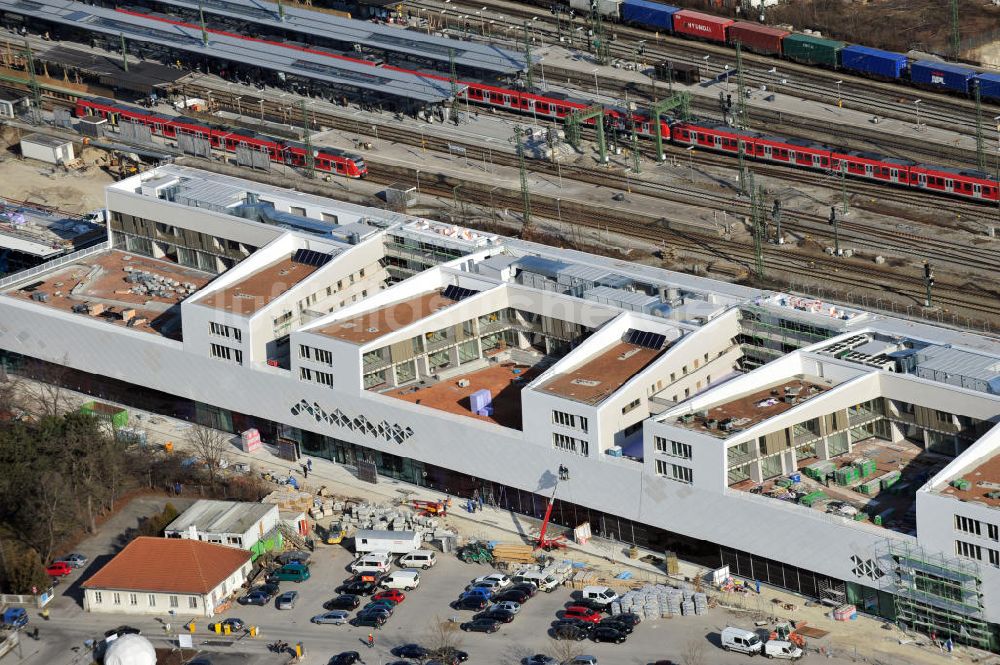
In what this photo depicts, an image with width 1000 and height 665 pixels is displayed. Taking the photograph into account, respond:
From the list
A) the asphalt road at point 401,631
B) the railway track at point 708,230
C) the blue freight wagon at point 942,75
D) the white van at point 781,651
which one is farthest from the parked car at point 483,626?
the blue freight wagon at point 942,75

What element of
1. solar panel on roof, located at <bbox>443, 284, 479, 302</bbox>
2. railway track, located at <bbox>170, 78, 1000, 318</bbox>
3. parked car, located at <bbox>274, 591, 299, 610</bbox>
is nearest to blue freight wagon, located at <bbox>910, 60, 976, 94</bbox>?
railway track, located at <bbox>170, 78, 1000, 318</bbox>

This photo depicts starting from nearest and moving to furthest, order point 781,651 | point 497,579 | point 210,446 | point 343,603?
point 781,651
point 343,603
point 497,579
point 210,446

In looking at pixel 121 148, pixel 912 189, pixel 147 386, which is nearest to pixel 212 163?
pixel 121 148

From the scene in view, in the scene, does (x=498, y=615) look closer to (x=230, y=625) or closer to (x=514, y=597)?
(x=514, y=597)

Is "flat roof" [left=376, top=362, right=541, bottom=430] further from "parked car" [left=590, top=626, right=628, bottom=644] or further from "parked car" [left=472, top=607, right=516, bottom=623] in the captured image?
"parked car" [left=590, top=626, right=628, bottom=644]

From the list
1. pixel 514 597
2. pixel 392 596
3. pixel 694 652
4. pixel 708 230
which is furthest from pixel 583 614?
pixel 708 230

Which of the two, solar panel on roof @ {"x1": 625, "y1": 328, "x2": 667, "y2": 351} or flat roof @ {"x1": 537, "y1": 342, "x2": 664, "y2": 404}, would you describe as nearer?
flat roof @ {"x1": 537, "y1": 342, "x2": 664, "y2": 404}
